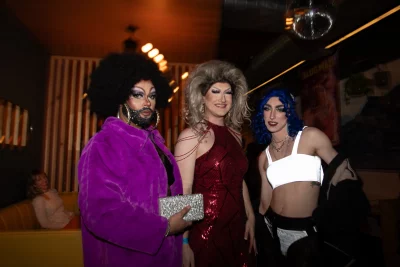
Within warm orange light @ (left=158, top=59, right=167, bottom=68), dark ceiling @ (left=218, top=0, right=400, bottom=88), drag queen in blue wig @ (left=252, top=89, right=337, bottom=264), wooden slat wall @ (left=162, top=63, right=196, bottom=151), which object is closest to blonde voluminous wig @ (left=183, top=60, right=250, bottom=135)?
drag queen in blue wig @ (left=252, top=89, right=337, bottom=264)

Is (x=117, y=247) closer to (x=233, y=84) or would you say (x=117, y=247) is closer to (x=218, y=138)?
(x=218, y=138)

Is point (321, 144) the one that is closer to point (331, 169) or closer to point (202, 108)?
point (331, 169)

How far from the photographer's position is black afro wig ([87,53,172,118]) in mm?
1452

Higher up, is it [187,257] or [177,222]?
[177,222]

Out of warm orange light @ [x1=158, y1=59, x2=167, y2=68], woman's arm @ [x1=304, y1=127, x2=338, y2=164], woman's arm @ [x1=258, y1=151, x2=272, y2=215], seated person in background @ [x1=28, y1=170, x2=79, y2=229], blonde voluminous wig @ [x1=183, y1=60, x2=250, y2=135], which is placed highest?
warm orange light @ [x1=158, y1=59, x2=167, y2=68]

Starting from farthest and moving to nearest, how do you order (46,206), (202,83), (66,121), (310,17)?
(66,121) < (46,206) < (310,17) < (202,83)

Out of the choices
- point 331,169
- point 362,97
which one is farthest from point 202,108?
point 362,97

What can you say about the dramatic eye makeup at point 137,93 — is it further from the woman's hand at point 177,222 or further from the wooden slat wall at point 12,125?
the wooden slat wall at point 12,125

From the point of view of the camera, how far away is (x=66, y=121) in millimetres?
5566

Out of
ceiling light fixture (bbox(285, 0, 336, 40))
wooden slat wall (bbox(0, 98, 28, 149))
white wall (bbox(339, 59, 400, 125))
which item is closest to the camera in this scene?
ceiling light fixture (bbox(285, 0, 336, 40))

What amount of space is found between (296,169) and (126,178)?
1249 mm

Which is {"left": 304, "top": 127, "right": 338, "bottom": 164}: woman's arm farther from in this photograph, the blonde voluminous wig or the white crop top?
the blonde voluminous wig

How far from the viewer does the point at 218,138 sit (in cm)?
188

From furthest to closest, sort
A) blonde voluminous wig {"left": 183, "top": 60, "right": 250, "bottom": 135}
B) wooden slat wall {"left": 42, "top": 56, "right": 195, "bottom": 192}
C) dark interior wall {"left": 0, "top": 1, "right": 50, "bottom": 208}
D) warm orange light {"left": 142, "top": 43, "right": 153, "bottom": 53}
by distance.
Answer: wooden slat wall {"left": 42, "top": 56, "right": 195, "bottom": 192} < warm orange light {"left": 142, "top": 43, "right": 153, "bottom": 53} < dark interior wall {"left": 0, "top": 1, "right": 50, "bottom": 208} < blonde voluminous wig {"left": 183, "top": 60, "right": 250, "bottom": 135}
